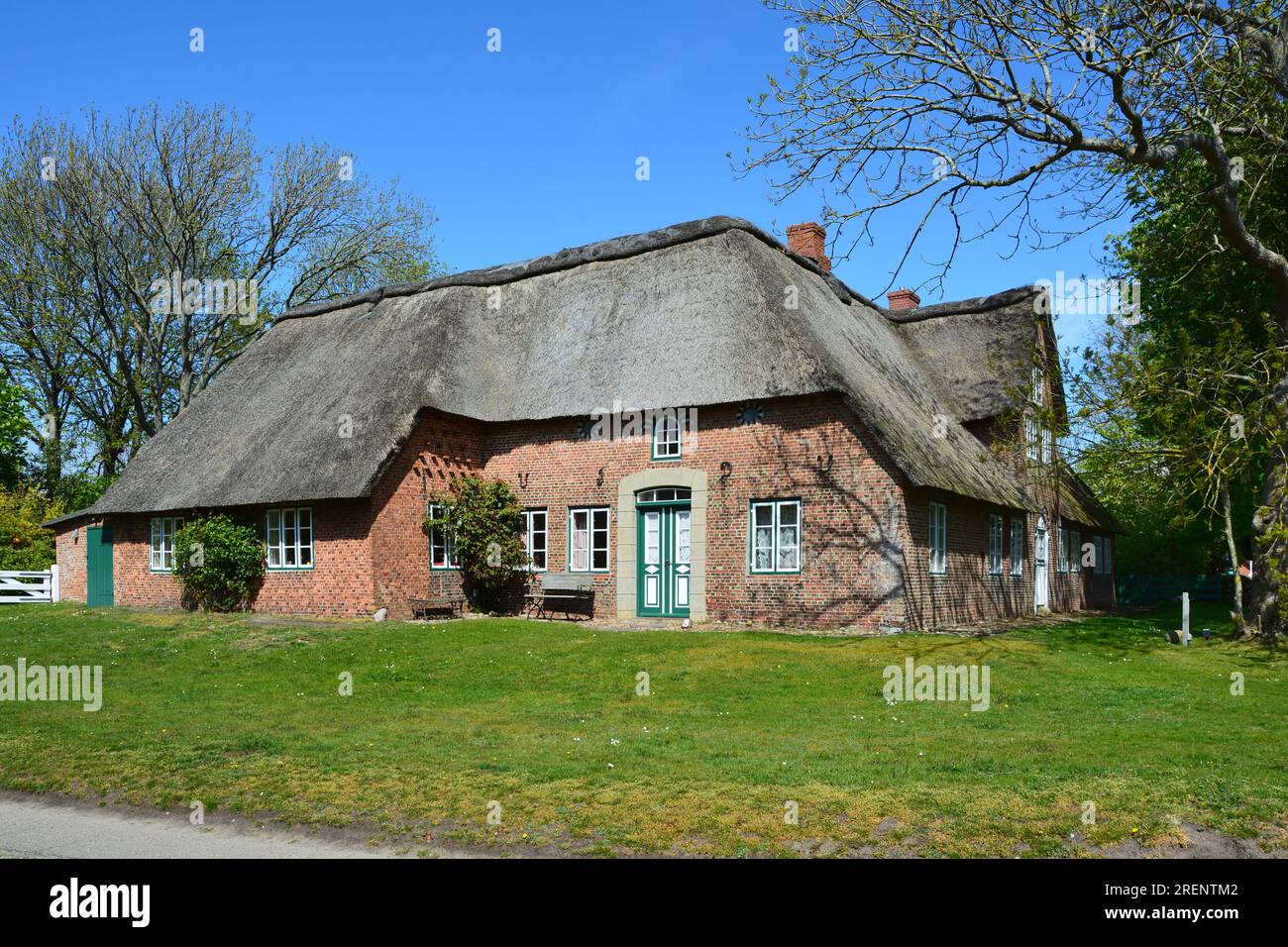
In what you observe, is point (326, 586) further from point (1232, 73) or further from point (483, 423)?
point (1232, 73)

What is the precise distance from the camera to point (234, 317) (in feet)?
129

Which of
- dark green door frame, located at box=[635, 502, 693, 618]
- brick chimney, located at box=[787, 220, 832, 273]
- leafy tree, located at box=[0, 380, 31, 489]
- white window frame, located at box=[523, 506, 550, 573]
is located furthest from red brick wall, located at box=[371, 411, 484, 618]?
leafy tree, located at box=[0, 380, 31, 489]

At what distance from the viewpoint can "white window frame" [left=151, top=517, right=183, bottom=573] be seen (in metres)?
25.7

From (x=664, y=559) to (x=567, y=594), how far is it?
231 centimetres

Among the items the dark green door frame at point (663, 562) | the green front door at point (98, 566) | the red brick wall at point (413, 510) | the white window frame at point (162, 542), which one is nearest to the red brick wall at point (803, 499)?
the dark green door frame at point (663, 562)

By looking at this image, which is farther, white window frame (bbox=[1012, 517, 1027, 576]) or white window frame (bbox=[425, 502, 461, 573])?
white window frame (bbox=[1012, 517, 1027, 576])

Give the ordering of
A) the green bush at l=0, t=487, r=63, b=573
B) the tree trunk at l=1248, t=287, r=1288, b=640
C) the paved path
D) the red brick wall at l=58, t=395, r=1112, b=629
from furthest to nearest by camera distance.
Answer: the green bush at l=0, t=487, r=63, b=573
the red brick wall at l=58, t=395, r=1112, b=629
the tree trunk at l=1248, t=287, r=1288, b=640
the paved path

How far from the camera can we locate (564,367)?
76.6 ft

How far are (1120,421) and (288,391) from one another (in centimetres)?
1880

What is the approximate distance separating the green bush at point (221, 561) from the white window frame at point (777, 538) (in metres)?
11.1

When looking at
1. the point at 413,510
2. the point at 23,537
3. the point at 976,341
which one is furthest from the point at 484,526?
the point at 23,537

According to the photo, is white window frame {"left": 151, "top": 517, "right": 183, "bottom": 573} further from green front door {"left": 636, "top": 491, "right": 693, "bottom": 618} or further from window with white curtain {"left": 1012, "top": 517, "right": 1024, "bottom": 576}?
window with white curtain {"left": 1012, "top": 517, "right": 1024, "bottom": 576}

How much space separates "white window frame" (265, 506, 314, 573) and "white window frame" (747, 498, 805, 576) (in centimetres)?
947

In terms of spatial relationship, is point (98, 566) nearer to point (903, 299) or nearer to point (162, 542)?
point (162, 542)
